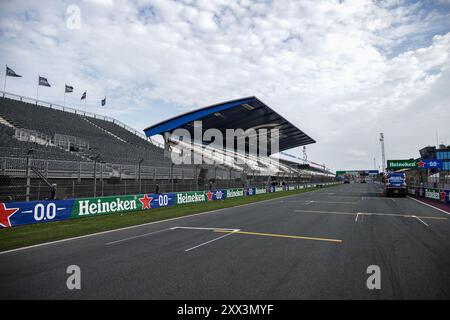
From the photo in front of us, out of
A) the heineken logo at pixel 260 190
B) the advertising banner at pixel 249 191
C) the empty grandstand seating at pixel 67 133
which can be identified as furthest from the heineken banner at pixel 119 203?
the heineken logo at pixel 260 190

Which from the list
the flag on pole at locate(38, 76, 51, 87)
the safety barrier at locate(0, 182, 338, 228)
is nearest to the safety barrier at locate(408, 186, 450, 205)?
the safety barrier at locate(0, 182, 338, 228)

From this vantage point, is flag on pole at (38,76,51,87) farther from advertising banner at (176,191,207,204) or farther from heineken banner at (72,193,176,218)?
heineken banner at (72,193,176,218)

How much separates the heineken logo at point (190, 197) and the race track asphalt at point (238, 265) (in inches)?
433

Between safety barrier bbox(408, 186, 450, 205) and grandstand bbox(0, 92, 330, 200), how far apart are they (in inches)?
721

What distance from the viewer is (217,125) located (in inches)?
1838

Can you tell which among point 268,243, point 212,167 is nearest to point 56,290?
point 268,243

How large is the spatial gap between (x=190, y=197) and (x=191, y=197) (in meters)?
0.16

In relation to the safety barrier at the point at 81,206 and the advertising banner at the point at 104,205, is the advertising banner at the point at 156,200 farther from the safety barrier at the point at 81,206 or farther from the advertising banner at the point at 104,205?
the advertising banner at the point at 104,205

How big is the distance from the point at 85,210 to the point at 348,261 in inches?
489

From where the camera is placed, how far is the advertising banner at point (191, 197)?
68.5ft

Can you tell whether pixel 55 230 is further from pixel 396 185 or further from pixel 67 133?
pixel 396 185

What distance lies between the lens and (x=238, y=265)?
5.75 m

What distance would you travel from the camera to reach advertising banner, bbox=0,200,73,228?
407 inches
